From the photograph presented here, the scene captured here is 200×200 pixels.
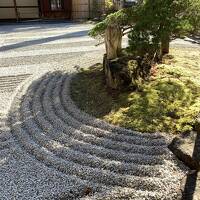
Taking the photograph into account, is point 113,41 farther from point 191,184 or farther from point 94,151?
point 191,184

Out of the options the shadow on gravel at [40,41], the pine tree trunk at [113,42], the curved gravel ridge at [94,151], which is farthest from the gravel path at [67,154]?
the shadow on gravel at [40,41]

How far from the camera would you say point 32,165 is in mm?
4727

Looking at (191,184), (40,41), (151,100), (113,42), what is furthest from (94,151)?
(40,41)

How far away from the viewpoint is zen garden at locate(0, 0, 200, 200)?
4324mm

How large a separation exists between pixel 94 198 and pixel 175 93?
3255 millimetres

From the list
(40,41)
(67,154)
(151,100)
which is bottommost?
(40,41)

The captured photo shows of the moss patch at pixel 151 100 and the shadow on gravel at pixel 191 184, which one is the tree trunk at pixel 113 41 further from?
the shadow on gravel at pixel 191 184

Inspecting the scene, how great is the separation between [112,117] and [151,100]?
90 centimetres

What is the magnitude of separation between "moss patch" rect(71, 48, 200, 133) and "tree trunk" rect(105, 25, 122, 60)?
2.05ft

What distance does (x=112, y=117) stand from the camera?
592cm

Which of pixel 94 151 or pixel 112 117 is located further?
pixel 112 117

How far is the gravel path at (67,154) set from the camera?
13.8 ft

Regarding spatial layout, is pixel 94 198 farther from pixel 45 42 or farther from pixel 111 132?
pixel 45 42

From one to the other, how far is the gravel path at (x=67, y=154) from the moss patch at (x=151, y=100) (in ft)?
0.87
